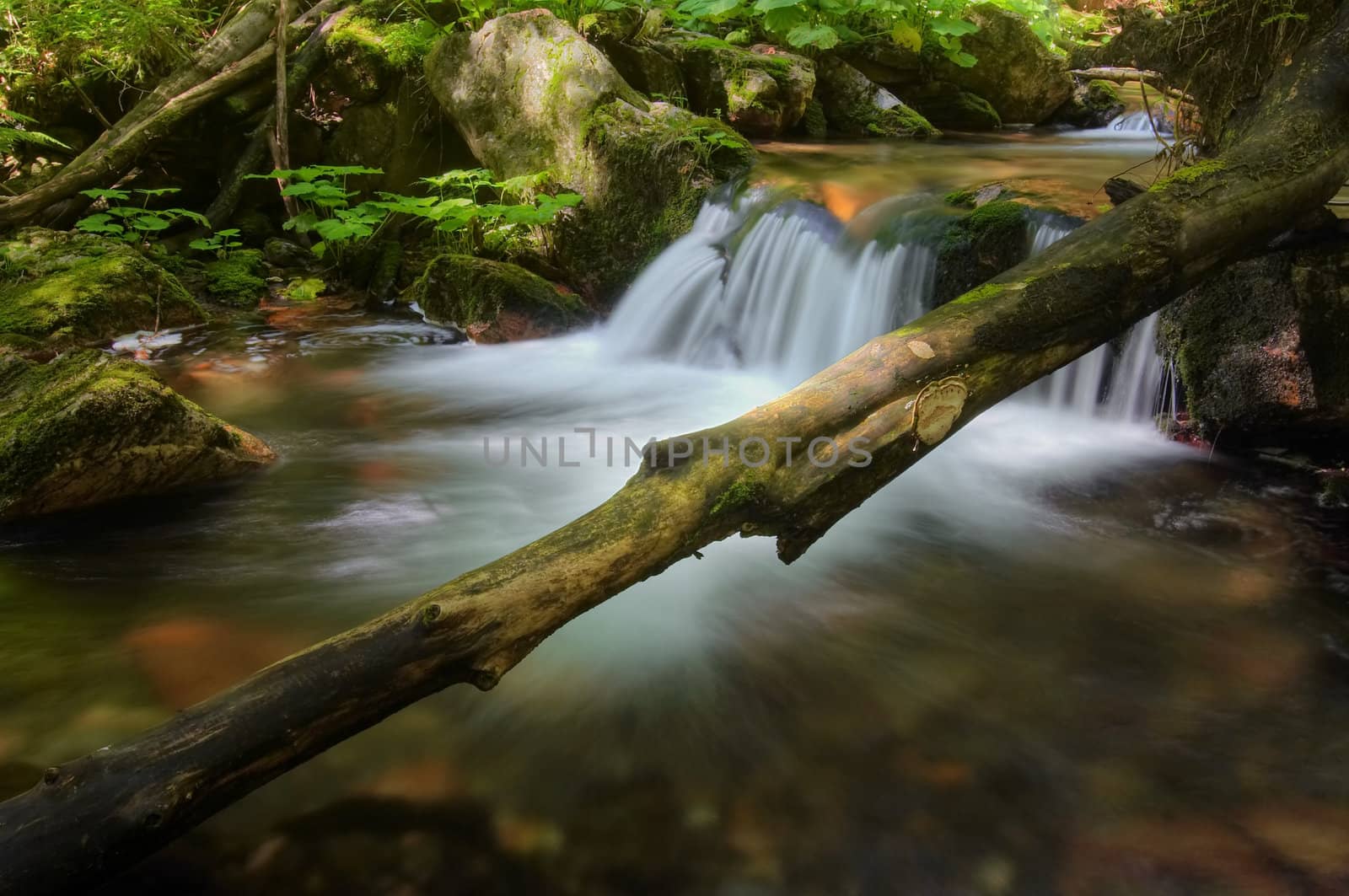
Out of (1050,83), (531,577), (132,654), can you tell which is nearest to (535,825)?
(531,577)

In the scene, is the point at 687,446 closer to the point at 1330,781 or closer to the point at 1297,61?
the point at 1330,781

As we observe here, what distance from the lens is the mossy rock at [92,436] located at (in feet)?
10.4

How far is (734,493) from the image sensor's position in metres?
2.02

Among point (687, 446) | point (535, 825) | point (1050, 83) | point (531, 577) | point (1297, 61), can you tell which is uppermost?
point (1050, 83)

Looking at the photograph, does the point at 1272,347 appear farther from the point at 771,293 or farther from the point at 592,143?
the point at 592,143

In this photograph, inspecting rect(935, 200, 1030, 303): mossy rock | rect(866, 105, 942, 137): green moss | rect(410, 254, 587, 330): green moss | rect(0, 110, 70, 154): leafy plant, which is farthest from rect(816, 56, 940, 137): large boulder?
rect(0, 110, 70, 154): leafy plant

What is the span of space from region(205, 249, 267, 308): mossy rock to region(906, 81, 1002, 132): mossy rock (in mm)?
7439

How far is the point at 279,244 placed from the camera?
310 inches

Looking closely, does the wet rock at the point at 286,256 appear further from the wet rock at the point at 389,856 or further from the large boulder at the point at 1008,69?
the large boulder at the point at 1008,69

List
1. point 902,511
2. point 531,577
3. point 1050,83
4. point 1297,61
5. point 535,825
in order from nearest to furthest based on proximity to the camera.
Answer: point 531,577 → point 535,825 → point 1297,61 → point 902,511 → point 1050,83

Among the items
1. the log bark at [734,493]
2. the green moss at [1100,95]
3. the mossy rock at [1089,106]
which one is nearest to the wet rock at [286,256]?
the log bark at [734,493]

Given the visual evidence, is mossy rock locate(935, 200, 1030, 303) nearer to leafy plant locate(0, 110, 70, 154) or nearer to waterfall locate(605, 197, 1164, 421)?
waterfall locate(605, 197, 1164, 421)

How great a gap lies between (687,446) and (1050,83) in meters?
9.50

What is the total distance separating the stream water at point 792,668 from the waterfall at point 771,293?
0.12m
